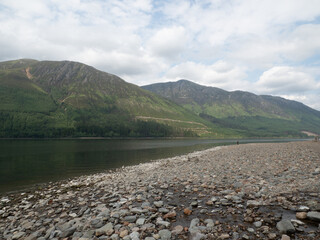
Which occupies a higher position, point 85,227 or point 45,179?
point 85,227

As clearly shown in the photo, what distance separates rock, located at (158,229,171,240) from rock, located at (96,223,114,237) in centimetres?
216

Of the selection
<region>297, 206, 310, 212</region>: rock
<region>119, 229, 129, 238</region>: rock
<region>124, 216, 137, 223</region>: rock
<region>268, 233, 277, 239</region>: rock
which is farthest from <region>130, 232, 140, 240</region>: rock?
<region>297, 206, 310, 212</region>: rock

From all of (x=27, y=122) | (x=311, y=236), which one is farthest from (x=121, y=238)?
(x=27, y=122)

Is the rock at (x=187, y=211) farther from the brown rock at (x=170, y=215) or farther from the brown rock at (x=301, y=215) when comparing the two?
the brown rock at (x=301, y=215)

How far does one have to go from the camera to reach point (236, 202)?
905 cm

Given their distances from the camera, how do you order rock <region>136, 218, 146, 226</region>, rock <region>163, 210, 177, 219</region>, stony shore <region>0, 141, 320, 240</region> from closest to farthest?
stony shore <region>0, 141, 320, 240</region> → rock <region>136, 218, 146, 226</region> → rock <region>163, 210, 177, 219</region>

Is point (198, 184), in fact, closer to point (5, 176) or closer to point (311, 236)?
point (311, 236)

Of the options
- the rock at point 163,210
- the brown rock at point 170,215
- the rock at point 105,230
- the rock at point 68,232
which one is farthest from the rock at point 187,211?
the rock at point 68,232

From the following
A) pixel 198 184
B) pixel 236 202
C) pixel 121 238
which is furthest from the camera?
pixel 198 184

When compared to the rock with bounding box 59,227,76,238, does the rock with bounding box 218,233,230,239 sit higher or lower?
higher

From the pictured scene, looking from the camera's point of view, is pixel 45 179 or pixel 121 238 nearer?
pixel 121 238

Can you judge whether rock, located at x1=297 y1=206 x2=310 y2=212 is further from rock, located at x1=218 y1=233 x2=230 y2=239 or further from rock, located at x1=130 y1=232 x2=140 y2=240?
rock, located at x1=130 y1=232 x2=140 y2=240

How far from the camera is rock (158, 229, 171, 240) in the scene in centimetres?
674

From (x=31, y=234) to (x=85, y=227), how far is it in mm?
2809
